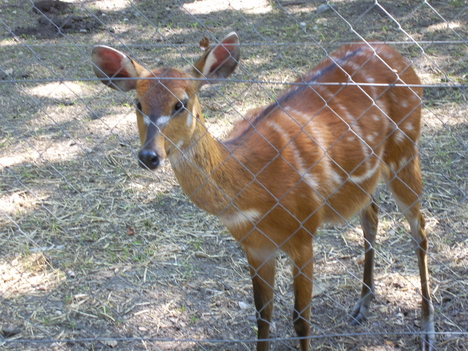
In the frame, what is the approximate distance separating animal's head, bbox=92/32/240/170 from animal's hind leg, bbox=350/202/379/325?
1.36 meters

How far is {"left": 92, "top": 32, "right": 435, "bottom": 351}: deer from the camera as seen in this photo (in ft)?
8.23

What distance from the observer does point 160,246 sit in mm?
3719

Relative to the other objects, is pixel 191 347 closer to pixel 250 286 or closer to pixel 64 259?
pixel 250 286

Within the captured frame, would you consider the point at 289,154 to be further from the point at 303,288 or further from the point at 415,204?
the point at 415,204

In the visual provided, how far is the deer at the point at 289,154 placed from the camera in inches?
98.7

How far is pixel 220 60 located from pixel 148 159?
0.60 m

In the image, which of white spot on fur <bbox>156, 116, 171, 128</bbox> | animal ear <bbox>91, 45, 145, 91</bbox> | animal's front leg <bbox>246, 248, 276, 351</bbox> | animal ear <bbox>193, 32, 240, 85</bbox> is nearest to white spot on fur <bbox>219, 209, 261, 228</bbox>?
animal's front leg <bbox>246, 248, 276, 351</bbox>

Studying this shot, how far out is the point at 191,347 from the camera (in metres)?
2.93

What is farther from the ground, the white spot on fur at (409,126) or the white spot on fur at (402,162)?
the white spot on fur at (409,126)

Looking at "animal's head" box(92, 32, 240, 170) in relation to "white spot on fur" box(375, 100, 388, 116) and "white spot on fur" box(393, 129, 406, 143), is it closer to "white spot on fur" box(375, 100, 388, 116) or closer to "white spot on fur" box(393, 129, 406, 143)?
"white spot on fur" box(375, 100, 388, 116)

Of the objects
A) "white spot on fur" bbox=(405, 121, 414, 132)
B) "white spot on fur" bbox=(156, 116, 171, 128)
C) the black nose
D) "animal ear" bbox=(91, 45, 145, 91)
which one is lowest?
"white spot on fur" bbox=(405, 121, 414, 132)

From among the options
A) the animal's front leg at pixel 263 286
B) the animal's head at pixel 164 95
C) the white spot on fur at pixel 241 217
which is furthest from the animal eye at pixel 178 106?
the animal's front leg at pixel 263 286

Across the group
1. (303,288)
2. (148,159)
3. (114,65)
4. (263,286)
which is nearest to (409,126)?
(303,288)

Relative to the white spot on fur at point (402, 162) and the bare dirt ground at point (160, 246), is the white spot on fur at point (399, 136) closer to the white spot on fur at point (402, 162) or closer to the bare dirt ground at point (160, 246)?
the white spot on fur at point (402, 162)
